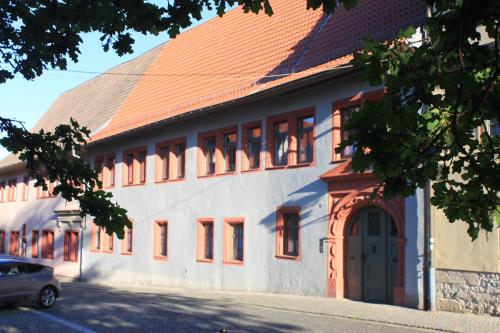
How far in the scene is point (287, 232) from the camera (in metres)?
19.3

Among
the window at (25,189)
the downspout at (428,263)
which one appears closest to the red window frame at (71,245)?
the window at (25,189)

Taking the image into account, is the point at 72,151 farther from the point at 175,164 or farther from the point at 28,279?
the point at 175,164

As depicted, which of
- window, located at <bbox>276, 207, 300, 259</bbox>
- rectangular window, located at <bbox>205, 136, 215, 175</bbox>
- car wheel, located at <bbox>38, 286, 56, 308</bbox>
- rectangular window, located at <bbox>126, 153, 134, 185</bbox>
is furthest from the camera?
rectangular window, located at <bbox>126, 153, 134, 185</bbox>

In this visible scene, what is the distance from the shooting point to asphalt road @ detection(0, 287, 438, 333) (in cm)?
1214

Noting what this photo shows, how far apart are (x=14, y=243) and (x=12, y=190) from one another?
370cm

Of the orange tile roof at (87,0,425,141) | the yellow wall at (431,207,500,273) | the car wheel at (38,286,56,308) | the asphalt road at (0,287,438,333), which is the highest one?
the orange tile roof at (87,0,425,141)

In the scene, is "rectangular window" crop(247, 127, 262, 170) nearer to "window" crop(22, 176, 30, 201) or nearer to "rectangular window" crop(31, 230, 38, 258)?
"rectangular window" crop(31, 230, 38, 258)

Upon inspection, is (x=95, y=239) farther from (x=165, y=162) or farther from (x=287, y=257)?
(x=287, y=257)

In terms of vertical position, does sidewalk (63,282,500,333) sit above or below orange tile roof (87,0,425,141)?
below

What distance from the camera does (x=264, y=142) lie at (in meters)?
20.1

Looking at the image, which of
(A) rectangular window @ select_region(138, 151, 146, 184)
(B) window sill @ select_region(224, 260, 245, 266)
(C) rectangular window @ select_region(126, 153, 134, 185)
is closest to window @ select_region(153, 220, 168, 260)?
(A) rectangular window @ select_region(138, 151, 146, 184)

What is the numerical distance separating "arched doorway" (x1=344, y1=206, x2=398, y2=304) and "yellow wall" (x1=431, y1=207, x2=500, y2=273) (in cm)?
170

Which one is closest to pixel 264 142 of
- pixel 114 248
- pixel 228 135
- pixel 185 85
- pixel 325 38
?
pixel 228 135

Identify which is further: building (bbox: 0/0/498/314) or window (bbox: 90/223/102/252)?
window (bbox: 90/223/102/252)
